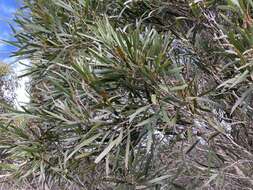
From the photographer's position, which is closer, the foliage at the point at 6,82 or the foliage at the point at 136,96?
the foliage at the point at 136,96

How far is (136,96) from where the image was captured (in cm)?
230

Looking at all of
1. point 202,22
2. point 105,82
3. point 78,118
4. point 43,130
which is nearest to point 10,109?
point 43,130

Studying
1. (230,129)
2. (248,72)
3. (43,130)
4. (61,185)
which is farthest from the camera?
(61,185)

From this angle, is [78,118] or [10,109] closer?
[78,118]

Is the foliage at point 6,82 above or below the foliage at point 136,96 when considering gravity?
above

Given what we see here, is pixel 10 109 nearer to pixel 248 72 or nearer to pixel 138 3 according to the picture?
pixel 138 3

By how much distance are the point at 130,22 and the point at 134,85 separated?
0.76 meters

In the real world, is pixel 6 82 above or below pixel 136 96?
above

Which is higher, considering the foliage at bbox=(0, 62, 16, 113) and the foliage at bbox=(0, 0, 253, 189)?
the foliage at bbox=(0, 62, 16, 113)

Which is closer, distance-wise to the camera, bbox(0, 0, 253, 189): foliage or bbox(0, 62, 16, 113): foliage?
bbox(0, 0, 253, 189): foliage

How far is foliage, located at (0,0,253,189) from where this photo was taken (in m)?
2.13

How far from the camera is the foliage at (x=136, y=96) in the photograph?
2.13 meters

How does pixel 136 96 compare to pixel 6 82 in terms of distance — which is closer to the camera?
pixel 136 96

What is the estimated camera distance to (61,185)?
3.02 m
